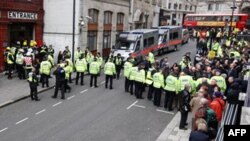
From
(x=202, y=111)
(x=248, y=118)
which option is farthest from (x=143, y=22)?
(x=248, y=118)

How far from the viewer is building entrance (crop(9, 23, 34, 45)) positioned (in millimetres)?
22834

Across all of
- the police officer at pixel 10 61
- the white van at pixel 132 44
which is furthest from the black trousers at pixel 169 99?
the white van at pixel 132 44

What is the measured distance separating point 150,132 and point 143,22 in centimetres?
2989

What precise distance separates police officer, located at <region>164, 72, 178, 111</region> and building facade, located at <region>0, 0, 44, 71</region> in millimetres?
12035

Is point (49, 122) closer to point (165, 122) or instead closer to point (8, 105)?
point (8, 105)

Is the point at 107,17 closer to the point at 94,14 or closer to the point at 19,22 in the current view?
the point at 94,14

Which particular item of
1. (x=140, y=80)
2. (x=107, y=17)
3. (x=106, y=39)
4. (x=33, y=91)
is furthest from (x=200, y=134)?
(x=107, y=17)

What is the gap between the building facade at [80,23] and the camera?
2605cm

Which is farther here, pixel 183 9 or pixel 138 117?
pixel 183 9

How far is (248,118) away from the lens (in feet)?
20.7

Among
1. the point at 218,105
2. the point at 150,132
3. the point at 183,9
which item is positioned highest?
the point at 183,9

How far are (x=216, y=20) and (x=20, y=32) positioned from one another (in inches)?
1305

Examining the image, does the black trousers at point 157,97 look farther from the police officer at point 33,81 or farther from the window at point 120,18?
the window at point 120,18

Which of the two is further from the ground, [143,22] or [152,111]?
[143,22]
